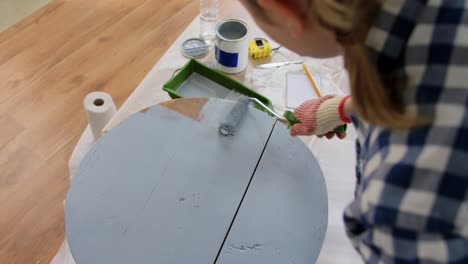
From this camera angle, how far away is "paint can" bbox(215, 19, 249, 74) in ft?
3.06

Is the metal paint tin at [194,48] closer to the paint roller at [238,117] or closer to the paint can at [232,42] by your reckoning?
the paint can at [232,42]

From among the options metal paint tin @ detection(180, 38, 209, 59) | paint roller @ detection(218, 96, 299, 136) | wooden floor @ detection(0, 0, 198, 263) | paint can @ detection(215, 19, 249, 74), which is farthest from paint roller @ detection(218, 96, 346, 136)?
wooden floor @ detection(0, 0, 198, 263)

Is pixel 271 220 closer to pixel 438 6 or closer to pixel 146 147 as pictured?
pixel 146 147

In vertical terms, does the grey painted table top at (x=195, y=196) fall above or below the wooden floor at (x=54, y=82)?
above

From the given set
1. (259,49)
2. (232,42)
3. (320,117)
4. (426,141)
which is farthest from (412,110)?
(259,49)

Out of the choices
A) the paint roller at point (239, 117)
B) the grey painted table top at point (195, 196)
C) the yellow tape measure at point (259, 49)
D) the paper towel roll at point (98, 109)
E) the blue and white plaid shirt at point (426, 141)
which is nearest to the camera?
the blue and white plaid shirt at point (426, 141)

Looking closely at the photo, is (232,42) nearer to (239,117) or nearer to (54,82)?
(239,117)

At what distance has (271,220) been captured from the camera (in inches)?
25.6

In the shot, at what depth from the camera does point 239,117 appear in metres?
0.79

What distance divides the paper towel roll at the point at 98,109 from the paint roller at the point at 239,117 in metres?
0.32

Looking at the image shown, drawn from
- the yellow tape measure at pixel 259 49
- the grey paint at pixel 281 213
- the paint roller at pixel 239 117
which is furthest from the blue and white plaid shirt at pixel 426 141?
the yellow tape measure at pixel 259 49

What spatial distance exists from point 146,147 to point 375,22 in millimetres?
486

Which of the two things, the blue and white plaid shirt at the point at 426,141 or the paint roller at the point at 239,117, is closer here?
the blue and white plaid shirt at the point at 426,141

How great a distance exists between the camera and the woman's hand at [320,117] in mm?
684
